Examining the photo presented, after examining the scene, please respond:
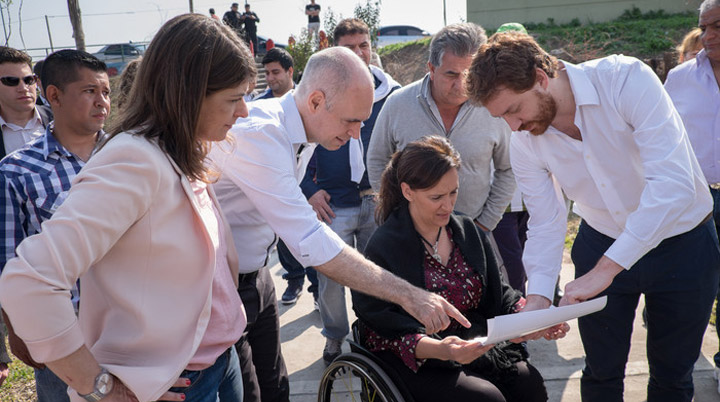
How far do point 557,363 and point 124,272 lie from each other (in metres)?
2.93

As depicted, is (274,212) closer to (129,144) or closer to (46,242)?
(129,144)

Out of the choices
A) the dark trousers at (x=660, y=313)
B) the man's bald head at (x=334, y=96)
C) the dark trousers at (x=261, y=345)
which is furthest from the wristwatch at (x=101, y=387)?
the dark trousers at (x=660, y=313)

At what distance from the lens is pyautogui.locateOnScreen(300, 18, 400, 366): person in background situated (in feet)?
11.9

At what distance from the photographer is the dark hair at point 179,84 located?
55.8 inches

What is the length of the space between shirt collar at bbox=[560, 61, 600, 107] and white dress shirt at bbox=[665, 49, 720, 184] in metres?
1.54

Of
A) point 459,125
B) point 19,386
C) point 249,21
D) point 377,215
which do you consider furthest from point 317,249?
point 249,21

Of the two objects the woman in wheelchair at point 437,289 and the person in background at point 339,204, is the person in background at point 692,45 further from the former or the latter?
the woman in wheelchair at point 437,289

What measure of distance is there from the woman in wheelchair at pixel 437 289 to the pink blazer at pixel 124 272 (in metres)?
1.06

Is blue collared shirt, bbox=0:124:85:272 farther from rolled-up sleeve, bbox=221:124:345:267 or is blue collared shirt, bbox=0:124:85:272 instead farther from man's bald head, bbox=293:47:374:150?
man's bald head, bbox=293:47:374:150

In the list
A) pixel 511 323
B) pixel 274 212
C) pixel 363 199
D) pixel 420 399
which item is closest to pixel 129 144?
pixel 274 212

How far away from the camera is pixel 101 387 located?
1.29 metres

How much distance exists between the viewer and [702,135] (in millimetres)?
3223

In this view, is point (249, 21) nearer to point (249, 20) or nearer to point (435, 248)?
point (249, 20)

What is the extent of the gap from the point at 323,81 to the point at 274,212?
1.89 feet
